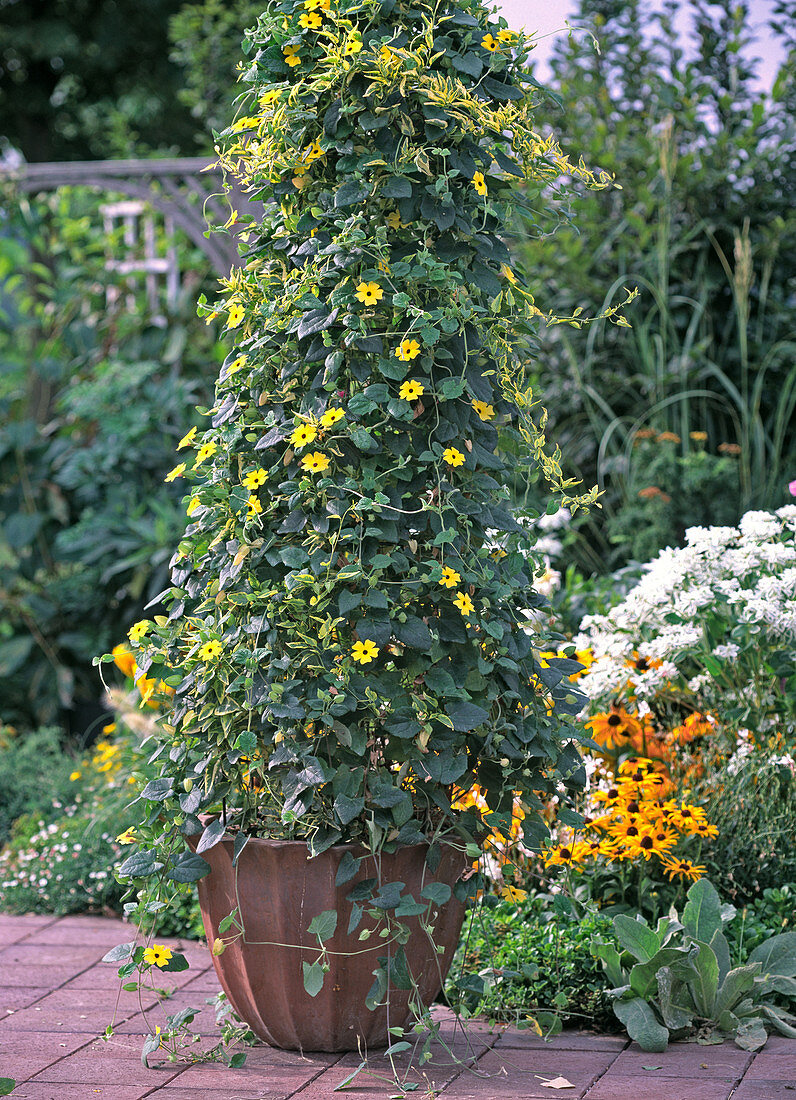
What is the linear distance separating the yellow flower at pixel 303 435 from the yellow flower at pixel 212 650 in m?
0.40

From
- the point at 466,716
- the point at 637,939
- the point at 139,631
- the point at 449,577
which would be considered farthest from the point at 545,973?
the point at 139,631

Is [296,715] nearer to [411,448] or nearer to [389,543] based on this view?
[389,543]

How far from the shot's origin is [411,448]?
213 cm

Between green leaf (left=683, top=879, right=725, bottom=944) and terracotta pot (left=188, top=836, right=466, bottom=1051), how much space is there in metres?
0.48

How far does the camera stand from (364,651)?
2033 millimetres

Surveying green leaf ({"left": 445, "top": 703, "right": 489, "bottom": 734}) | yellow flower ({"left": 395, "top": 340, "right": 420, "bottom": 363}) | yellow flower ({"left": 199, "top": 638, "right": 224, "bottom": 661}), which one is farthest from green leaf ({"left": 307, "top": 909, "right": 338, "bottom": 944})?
yellow flower ({"left": 395, "top": 340, "right": 420, "bottom": 363})

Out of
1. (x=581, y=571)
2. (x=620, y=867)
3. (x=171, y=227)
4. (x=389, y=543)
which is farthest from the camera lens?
(x=171, y=227)

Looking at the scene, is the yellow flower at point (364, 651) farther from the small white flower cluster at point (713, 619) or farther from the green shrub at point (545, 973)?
the small white flower cluster at point (713, 619)

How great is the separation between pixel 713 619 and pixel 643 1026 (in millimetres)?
1047

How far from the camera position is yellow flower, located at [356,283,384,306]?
2.06 m

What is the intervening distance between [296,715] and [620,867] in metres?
1.08

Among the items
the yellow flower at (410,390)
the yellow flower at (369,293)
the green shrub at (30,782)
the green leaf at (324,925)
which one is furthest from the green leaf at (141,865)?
the green shrub at (30,782)

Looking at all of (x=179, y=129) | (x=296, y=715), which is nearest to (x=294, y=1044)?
(x=296, y=715)

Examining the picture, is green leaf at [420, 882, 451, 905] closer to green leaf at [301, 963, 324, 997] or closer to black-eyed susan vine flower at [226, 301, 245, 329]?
green leaf at [301, 963, 324, 997]
